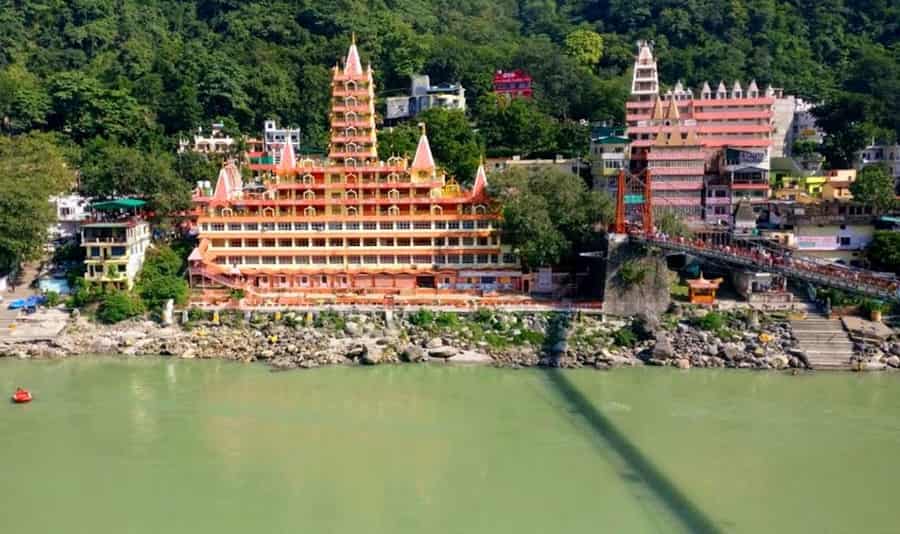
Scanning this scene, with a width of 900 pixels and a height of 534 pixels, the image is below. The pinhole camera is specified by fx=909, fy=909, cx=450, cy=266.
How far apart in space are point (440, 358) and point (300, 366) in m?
4.35

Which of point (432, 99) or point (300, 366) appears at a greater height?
point (432, 99)

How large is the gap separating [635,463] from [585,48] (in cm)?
4823

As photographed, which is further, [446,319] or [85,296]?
[85,296]

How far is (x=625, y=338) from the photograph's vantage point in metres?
29.0

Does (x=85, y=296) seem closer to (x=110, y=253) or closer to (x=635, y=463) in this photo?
(x=110, y=253)

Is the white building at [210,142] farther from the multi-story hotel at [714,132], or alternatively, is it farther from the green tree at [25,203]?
the multi-story hotel at [714,132]

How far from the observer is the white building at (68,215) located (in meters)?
38.4

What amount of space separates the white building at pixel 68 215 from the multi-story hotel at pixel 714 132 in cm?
2458

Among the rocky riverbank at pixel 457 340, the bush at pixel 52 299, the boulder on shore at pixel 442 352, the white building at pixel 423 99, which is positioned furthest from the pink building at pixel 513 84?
the bush at pixel 52 299

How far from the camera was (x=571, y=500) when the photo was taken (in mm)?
19141

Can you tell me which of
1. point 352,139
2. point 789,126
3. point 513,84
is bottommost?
point 352,139

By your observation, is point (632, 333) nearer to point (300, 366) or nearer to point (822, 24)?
point (300, 366)

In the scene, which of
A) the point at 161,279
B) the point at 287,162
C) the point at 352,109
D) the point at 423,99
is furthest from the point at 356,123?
the point at 423,99

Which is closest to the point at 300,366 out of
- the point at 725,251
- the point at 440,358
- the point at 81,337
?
the point at 440,358
